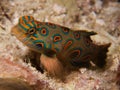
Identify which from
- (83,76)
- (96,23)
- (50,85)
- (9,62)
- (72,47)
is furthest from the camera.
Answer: (96,23)

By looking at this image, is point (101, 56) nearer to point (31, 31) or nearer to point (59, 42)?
point (59, 42)

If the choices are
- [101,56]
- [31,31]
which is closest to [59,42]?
[31,31]

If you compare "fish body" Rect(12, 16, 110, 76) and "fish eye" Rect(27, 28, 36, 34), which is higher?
"fish eye" Rect(27, 28, 36, 34)

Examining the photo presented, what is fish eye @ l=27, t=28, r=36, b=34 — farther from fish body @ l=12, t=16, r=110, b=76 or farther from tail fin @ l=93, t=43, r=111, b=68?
tail fin @ l=93, t=43, r=111, b=68

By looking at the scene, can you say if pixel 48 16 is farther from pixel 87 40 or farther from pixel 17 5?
pixel 87 40

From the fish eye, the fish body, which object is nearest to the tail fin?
the fish body

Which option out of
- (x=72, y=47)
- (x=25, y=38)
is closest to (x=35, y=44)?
(x=25, y=38)

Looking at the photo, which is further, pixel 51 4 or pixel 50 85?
pixel 51 4
